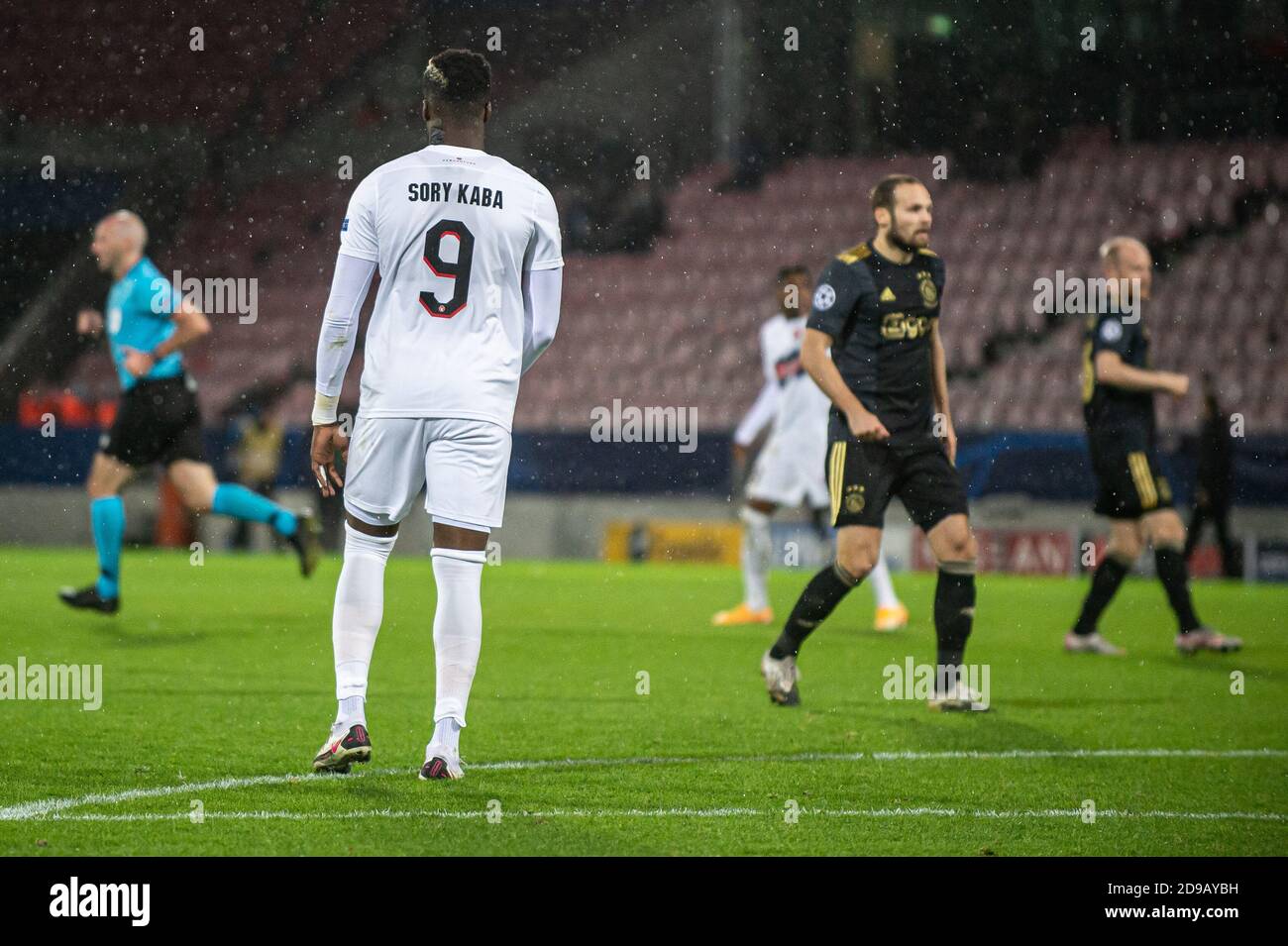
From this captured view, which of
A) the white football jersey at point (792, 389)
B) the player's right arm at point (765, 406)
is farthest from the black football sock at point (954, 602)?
the player's right arm at point (765, 406)

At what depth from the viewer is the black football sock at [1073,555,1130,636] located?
29.6 feet

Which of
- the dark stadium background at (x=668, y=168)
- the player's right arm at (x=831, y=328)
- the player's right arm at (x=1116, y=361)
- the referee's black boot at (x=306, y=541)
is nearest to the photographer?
the player's right arm at (x=831, y=328)

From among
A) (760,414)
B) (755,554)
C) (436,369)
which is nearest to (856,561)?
(436,369)

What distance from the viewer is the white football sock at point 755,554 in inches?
405

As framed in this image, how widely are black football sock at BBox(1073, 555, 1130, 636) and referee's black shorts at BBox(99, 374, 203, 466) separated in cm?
506

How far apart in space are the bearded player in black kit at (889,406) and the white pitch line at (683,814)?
6.52 feet

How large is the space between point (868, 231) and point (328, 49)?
7.65 m

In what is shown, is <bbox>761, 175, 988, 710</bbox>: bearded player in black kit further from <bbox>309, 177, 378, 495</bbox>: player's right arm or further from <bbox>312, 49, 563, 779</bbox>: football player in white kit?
<bbox>309, 177, 378, 495</bbox>: player's right arm

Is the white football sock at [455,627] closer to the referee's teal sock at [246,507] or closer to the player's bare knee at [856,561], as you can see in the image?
the player's bare knee at [856,561]

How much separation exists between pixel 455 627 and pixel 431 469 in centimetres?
46

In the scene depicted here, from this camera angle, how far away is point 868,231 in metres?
20.6

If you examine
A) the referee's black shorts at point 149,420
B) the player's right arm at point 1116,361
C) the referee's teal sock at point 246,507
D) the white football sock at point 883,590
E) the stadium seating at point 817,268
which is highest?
the stadium seating at point 817,268

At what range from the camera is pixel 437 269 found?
4.70m
